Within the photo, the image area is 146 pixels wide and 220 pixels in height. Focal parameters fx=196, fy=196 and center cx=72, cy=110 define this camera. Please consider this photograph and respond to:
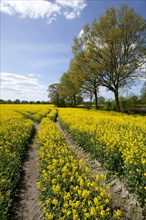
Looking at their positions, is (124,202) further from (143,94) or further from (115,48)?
(143,94)

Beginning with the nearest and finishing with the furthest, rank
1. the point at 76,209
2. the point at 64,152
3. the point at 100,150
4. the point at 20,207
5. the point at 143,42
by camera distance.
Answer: the point at 76,209 → the point at 20,207 → the point at 64,152 → the point at 100,150 → the point at 143,42

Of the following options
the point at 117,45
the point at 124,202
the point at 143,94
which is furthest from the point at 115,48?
the point at 143,94

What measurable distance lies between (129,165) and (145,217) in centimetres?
121

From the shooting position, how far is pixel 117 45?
73.4 ft

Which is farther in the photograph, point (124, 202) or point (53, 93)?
point (53, 93)

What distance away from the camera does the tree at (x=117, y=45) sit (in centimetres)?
2188

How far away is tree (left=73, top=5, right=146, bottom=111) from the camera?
21875 mm

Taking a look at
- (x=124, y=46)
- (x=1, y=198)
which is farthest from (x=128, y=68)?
(x=1, y=198)

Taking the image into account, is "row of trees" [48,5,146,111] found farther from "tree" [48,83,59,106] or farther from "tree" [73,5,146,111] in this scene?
"tree" [48,83,59,106]

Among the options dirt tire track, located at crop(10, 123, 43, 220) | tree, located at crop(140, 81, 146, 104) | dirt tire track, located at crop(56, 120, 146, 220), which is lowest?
dirt tire track, located at crop(10, 123, 43, 220)

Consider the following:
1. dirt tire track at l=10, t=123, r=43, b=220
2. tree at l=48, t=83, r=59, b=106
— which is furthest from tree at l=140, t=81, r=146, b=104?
dirt tire track at l=10, t=123, r=43, b=220

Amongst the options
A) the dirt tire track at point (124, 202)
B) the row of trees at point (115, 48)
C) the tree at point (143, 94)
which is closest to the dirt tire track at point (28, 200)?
the dirt tire track at point (124, 202)

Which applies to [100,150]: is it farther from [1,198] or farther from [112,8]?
[112,8]

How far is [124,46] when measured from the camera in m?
22.4
